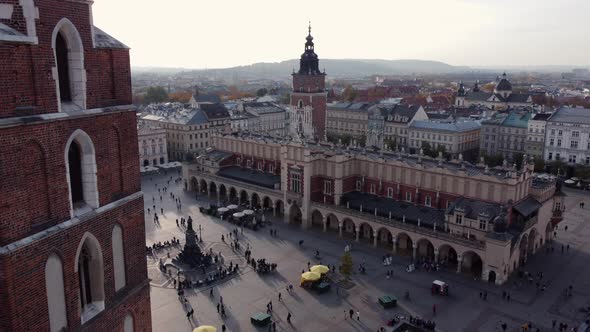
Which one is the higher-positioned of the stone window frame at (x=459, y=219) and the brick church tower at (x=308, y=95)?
the brick church tower at (x=308, y=95)

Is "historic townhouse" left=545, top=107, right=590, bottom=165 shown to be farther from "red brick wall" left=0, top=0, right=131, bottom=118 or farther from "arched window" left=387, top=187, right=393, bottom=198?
"red brick wall" left=0, top=0, right=131, bottom=118

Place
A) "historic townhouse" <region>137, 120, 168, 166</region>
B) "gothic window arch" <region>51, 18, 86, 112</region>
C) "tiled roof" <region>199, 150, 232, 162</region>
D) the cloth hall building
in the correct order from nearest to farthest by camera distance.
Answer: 1. "gothic window arch" <region>51, 18, 86, 112</region>
2. the cloth hall building
3. "tiled roof" <region>199, 150, 232, 162</region>
4. "historic townhouse" <region>137, 120, 168, 166</region>

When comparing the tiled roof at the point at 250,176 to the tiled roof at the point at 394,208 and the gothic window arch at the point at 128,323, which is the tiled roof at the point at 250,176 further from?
the gothic window arch at the point at 128,323

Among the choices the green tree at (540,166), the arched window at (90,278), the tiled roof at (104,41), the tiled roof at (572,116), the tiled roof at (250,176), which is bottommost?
the green tree at (540,166)

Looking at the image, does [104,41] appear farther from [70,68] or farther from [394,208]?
[394,208]

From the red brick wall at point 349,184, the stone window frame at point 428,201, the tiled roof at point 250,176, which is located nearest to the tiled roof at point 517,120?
the red brick wall at point 349,184

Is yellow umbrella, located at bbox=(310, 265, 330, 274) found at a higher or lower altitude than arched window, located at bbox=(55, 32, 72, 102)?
lower

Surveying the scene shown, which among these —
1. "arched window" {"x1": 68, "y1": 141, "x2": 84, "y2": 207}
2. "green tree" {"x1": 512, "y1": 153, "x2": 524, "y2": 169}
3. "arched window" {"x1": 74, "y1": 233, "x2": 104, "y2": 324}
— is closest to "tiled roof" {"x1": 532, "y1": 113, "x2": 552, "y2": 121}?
"green tree" {"x1": 512, "y1": 153, "x2": 524, "y2": 169}

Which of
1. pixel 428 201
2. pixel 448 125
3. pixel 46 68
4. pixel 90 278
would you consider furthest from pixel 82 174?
pixel 448 125
